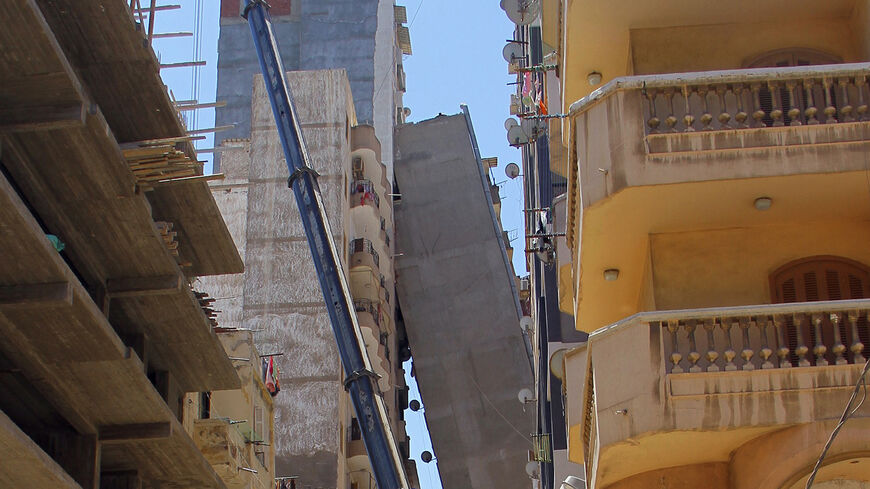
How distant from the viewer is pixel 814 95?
16344 millimetres

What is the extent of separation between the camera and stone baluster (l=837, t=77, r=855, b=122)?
1606 cm

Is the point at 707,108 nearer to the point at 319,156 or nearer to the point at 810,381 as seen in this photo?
the point at 810,381

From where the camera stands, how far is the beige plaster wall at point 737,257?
55.5ft

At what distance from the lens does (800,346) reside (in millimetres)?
14750

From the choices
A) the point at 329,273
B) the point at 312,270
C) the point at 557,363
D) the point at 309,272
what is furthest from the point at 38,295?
the point at 309,272

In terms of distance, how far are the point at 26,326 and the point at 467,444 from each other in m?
45.0

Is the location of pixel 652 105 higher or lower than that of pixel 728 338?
higher

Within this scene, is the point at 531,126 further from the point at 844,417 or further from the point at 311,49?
the point at 311,49

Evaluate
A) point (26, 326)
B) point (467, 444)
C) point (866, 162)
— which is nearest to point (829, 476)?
point (866, 162)

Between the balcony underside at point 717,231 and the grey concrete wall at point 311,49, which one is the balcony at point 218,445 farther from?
the grey concrete wall at point 311,49

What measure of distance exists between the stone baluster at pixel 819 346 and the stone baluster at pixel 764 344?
0.45m

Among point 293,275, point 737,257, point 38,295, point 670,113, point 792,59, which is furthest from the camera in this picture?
point 293,275

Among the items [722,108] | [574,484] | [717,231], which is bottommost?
[574,484]

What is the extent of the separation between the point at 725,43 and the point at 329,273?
12.8m
